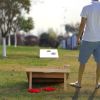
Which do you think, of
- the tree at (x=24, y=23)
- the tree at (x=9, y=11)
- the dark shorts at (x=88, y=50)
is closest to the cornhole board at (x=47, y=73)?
the dark shorts at (x=88, y=50)

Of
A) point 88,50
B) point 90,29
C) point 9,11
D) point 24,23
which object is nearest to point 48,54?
point 9,11

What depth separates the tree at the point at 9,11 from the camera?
24.9m

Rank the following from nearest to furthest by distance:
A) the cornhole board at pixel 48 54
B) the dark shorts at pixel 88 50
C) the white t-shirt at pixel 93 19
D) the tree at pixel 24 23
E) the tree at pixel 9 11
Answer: the white t-shirt at pixel 93 19, the dark shorts at pixel 88 50, the cornhole board at pixel 48 54, the tree at pixel 9 11, the tree at pixel 24 23

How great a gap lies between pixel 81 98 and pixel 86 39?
1338 millimetres

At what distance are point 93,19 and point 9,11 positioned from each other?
52.3ft

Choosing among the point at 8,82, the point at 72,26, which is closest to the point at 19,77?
the point at 8,82

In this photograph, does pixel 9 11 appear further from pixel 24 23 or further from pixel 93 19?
pixel 93 19

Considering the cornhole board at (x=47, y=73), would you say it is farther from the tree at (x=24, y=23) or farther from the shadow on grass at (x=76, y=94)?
the tree at (x=24, y=23)

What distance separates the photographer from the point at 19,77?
1238 cm

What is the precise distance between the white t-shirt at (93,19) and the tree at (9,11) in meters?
15.5

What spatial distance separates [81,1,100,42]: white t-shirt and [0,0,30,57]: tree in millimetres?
15502

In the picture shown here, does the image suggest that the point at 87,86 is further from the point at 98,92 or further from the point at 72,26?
the point at 72,26

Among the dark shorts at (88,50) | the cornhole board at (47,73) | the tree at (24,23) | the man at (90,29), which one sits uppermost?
the man at (90,29)

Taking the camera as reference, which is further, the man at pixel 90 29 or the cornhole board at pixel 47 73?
the cornhole board at pixel 47 73
